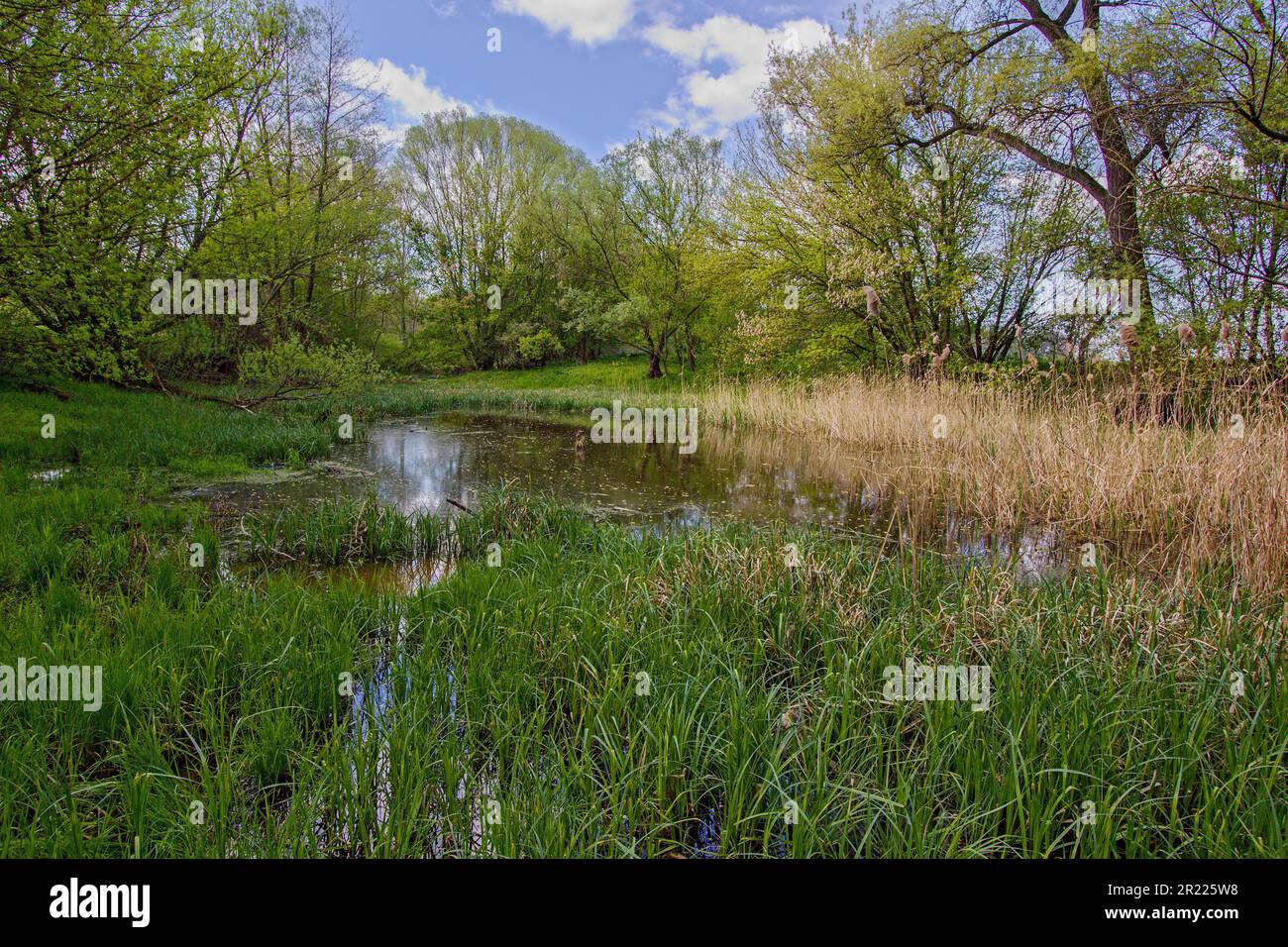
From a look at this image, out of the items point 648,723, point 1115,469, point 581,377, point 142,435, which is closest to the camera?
point 648,723

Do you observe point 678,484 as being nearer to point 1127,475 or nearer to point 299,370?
point 1127,475

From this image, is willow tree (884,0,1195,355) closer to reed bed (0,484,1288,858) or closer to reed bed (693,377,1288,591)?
reed bed (693,377,1288,591)

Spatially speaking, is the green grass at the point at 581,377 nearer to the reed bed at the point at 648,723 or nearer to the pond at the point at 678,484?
the pond at the point at 678,484

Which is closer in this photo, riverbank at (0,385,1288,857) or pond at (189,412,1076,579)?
riverbank at (0,385,1288,857)

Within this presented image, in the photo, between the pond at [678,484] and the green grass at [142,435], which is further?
the green grass at [142,435]

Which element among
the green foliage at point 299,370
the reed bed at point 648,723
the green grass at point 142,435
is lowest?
the reed bed at point 648,723

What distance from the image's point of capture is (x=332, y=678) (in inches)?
109

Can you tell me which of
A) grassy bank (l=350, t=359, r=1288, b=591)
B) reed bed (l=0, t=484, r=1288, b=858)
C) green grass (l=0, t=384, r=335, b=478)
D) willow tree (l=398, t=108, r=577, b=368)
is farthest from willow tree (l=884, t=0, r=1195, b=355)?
willow tree (l=398, t=108, r=577, b=368)

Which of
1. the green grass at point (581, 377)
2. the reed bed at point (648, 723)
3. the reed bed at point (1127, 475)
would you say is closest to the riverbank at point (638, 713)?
the reed bed at point (648, 723)

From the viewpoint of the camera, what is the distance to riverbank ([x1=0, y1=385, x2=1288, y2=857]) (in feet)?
6.22

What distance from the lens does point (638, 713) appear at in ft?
8.39

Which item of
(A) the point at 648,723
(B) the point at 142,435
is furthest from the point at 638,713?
(B) the point at 142,435

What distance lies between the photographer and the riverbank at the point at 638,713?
1.90 metres
